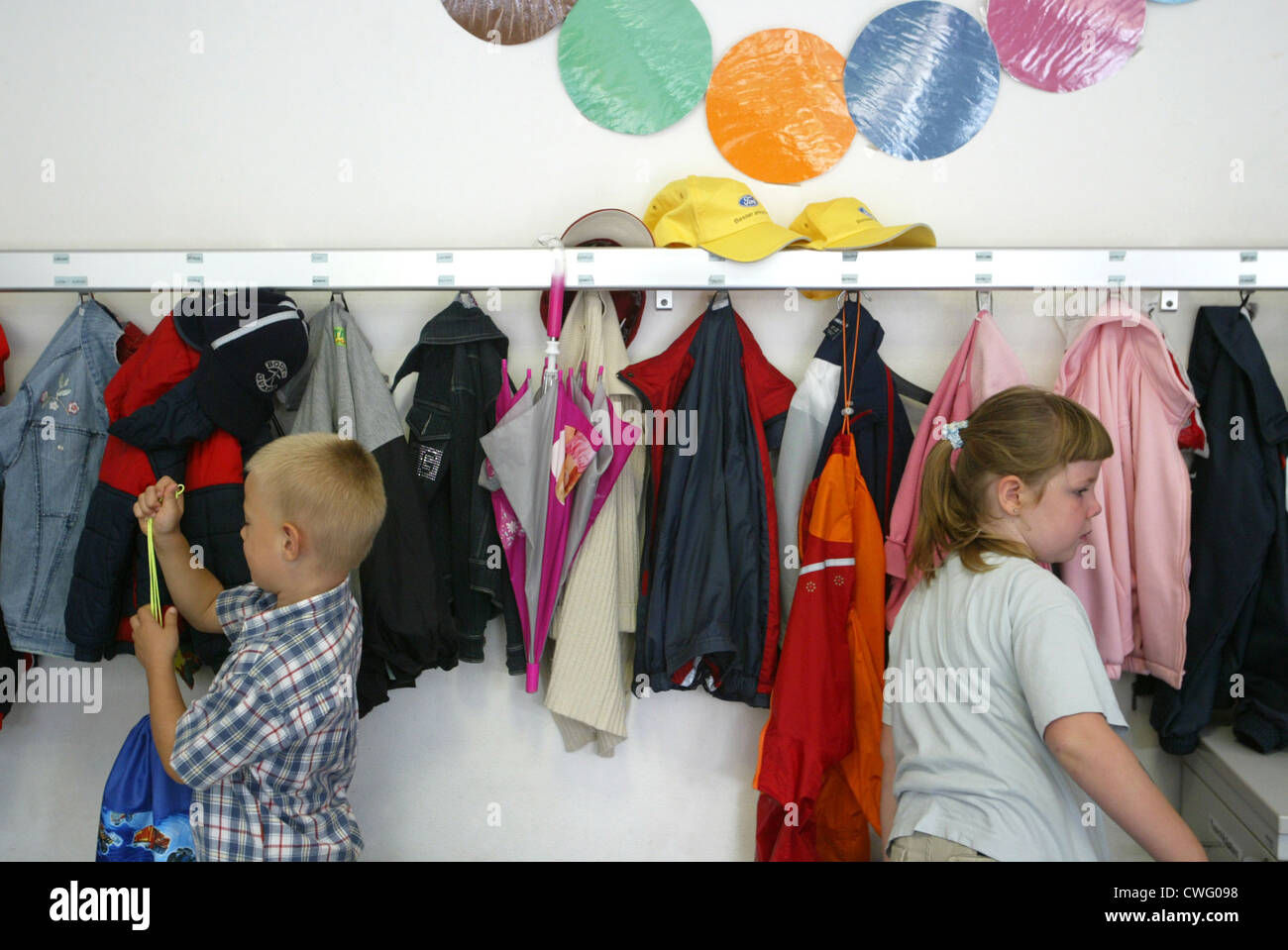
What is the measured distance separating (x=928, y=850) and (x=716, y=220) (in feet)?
3.99

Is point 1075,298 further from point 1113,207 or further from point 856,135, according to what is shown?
point 856,135

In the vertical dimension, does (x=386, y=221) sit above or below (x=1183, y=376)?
above

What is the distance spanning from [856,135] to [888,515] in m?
0.82

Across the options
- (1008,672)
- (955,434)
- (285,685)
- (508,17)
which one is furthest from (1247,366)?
(285,685)

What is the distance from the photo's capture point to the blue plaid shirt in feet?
5.11

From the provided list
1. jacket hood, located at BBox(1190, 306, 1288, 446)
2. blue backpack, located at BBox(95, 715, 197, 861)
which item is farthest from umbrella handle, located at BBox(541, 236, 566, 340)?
jacket hood, located at BBox(1190, 306, 1288, 446)

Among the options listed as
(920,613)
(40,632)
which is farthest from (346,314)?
(920,613)

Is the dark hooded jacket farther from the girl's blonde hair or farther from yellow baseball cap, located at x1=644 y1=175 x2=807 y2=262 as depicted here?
the girl's blonde hair

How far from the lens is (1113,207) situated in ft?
7.26

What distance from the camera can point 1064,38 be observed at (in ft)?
7.09

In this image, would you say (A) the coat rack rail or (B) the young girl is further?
(A) the coat rack rail

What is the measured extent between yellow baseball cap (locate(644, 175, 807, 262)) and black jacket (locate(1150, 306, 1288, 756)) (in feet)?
3.08
